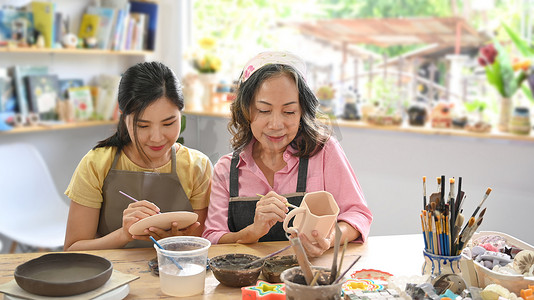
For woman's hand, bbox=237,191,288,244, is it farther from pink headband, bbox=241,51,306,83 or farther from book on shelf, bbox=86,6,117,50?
book on shelf, bbox=86,6,117,50

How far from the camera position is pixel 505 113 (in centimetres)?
336

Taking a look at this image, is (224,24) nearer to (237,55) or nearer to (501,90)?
(237,55)

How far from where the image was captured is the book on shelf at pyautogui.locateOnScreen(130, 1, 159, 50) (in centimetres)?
423

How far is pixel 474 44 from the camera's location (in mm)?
3895

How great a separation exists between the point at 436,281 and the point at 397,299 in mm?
116

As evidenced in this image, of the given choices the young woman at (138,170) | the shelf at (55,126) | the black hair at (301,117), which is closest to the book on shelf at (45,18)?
the shelf at (55,126)

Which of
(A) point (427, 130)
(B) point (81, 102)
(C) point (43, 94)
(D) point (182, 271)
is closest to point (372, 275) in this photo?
(D) point (182, 271)

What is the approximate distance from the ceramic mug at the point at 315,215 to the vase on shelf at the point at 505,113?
2.24m

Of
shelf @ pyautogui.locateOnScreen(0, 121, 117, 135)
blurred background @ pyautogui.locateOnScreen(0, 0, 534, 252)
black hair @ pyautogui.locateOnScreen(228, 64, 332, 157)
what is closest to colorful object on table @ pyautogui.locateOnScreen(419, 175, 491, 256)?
black hair @ pyautogui.locateOnScreen(228, 64, 332, 157)

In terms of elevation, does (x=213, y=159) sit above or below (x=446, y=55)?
below

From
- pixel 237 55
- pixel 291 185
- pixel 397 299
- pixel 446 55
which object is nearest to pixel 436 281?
pixel 397 299

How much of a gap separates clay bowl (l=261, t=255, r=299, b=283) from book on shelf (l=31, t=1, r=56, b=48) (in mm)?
2756

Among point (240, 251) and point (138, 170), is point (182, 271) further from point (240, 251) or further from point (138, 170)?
point (138, 170)

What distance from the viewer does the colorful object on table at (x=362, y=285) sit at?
130cm
